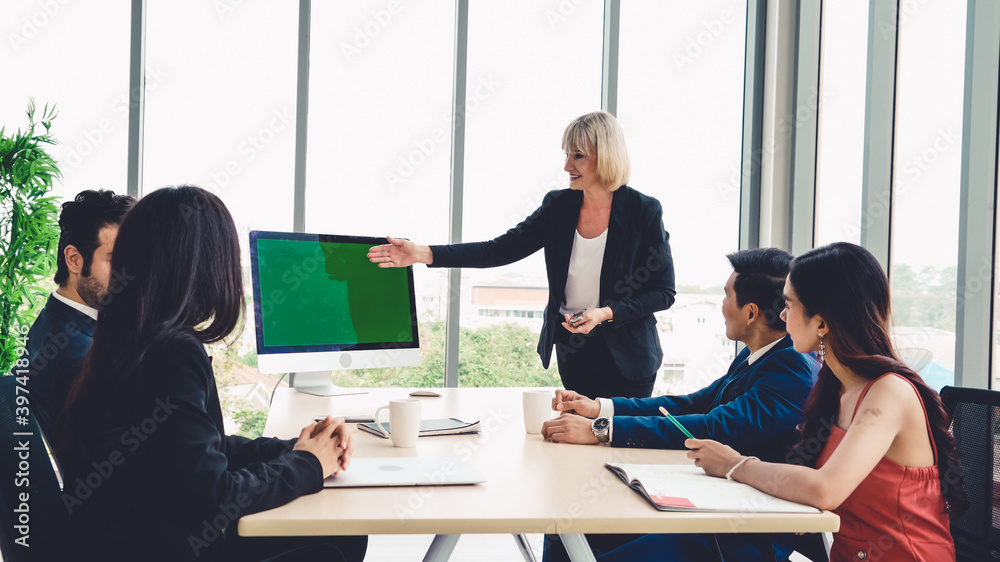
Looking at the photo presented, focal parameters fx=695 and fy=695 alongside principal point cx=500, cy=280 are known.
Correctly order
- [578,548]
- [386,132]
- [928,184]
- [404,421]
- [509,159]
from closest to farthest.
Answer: [578,548]
[404,421]
[928,184]
[386,132]
[509,159]

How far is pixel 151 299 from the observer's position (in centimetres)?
117

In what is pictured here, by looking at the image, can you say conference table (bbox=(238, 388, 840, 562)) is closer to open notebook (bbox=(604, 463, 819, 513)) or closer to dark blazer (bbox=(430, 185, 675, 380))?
open notebook (bbox=(604, 463, 819, 513))

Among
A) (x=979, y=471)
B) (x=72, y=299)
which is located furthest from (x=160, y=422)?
(x=979, y=471)

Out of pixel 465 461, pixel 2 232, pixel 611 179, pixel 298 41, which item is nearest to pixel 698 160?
pixel 611 179

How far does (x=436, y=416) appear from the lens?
1896mm

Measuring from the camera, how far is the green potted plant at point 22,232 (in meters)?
3.05

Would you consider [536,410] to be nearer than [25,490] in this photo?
No

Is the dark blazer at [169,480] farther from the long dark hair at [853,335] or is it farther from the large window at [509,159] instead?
the large window at [509,159]

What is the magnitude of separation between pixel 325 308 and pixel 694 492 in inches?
51.4

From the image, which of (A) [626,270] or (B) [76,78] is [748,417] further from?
(B) [76,78]

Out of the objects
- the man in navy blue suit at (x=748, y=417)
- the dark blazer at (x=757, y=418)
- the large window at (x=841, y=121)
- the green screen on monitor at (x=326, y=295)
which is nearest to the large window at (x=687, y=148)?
the large window at (x=841, y=121)

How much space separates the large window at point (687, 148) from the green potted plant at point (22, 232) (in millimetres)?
2886

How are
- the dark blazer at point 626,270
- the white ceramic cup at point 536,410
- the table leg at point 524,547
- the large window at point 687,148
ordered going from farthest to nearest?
the large window at point 687,148 → the dark blazer at point 626,270 → the table leg at point 524,547 → the white ceramic cup at point 536,410

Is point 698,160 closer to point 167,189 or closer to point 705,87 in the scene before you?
point 705,87
